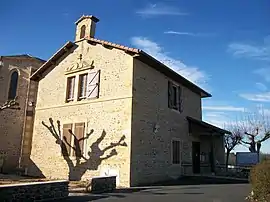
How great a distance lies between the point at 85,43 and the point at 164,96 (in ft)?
17.4

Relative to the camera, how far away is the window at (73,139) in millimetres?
14008

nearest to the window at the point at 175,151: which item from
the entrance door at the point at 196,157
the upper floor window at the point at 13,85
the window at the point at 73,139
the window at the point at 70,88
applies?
the entrance door at the point at 196,157

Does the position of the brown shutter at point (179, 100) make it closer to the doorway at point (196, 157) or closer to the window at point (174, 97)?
the window at point (174, 97)

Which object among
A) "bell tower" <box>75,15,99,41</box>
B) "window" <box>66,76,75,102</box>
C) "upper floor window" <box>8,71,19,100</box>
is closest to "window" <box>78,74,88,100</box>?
→ "window" <box>66,76,75,102</box>

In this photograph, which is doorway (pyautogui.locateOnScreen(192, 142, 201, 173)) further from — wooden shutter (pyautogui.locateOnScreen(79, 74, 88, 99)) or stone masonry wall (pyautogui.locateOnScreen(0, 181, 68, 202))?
stone masonry wall (pyautogui.locateOnScreen(0, 181, 68, 202))

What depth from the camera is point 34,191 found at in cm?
758

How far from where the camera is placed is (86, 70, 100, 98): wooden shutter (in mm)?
14203

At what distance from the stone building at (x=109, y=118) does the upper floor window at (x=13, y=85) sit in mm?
1841

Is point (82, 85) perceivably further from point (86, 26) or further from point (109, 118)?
point (86, 26)

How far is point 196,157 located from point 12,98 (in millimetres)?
12804

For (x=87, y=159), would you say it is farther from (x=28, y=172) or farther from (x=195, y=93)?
(x=195, y=93)

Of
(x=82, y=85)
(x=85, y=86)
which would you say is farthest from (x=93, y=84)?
(x=82, y=85)

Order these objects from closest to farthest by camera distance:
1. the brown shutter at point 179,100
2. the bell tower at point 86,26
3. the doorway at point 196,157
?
the bell tower at point 86,26 → the brown shutter at point 179,100 → the doorway at point 196,157

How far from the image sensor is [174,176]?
49.7ft
